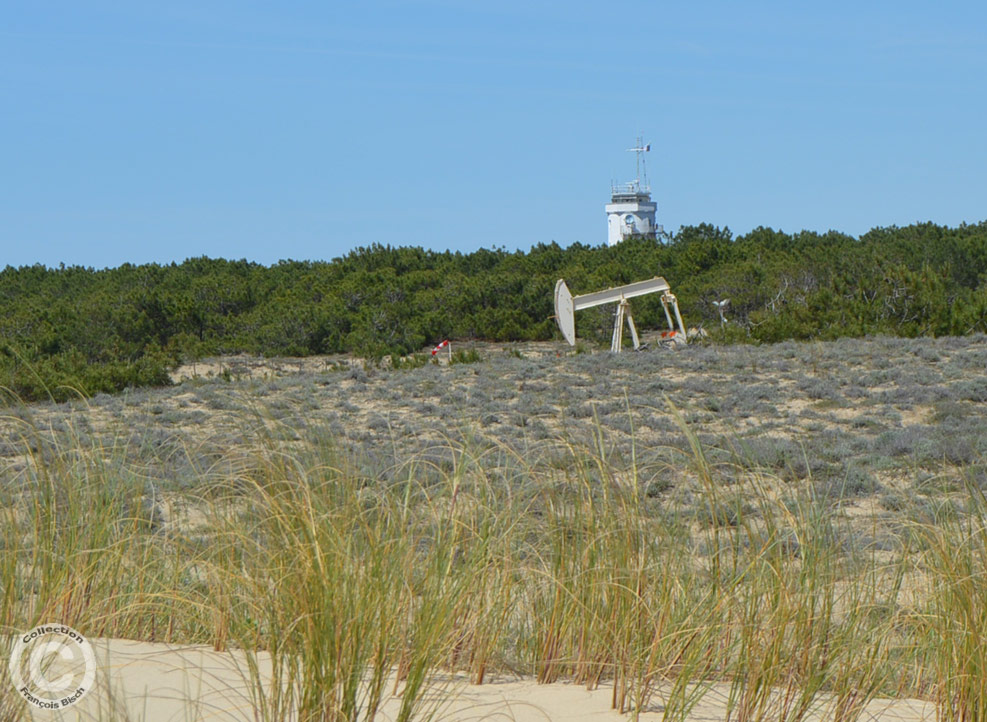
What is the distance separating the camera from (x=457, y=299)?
33375mm

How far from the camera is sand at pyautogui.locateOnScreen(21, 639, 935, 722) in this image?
2.78 m

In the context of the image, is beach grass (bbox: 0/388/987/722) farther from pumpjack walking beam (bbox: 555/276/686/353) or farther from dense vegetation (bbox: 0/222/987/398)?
pumpjack walking beam (bbox: 555/276/686/353)

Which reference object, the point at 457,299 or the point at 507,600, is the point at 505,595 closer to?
the point at 507,600

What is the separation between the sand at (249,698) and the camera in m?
2.78

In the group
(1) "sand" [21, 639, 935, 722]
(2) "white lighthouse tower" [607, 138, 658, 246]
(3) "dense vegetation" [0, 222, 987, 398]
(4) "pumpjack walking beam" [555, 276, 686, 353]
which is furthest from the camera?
(2) "white lighthouse tower" [607, 138, 658, 246]

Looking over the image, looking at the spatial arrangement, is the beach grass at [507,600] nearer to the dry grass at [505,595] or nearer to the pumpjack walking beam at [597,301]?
the dry grass at [505,595]

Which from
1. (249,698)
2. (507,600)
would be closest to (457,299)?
(507,600)

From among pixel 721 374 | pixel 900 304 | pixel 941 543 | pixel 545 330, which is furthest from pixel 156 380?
pixel 941 543

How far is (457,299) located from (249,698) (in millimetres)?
30729

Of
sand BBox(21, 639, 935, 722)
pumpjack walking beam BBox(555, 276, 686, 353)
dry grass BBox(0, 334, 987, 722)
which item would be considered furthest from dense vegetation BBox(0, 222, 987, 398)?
sand BBox(21, 639, 935, 722)

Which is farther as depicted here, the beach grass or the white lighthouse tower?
the white lighthouse tower

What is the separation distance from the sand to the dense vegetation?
15.6 meters

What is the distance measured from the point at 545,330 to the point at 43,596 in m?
28.4

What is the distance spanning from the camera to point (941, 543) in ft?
10.6
